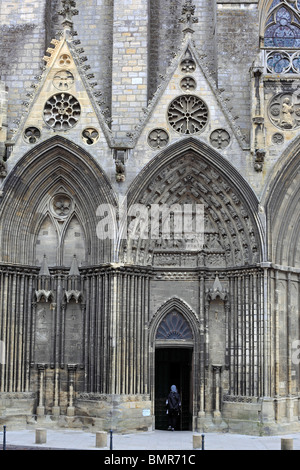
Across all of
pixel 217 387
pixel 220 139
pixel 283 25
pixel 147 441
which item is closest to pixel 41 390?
pixel 147 441

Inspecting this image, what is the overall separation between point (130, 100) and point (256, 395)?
9372 mm

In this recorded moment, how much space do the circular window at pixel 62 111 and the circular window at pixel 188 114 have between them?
2.74 metres

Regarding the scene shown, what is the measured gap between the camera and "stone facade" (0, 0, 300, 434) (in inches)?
831

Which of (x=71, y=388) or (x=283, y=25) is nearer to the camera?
(x=71, y=388)

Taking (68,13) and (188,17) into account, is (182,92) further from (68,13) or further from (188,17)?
(68,13)

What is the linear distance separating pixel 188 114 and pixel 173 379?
25.8ft

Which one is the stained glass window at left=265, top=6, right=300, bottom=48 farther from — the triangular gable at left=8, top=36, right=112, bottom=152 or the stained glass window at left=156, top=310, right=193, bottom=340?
the stained glass window at left=156, top=310, right=193, bottom=340

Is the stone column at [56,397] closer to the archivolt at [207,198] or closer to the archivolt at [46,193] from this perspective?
the archivolt at [46,193]

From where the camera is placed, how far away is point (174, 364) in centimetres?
2289

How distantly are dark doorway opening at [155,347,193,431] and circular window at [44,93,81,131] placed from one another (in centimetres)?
717

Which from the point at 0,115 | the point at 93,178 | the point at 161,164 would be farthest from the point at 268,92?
the point at 0,115

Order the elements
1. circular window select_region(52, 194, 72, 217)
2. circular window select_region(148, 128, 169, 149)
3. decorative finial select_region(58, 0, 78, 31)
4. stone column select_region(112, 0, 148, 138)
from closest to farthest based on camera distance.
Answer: circular window select_region(148, 128, 169, 149), decorative finial select_region(58, 0, 78, 31), circular window select_region(52, 194, 72, 217), stone column select_region(112, 0, 148, 138)

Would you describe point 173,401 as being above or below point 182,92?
below

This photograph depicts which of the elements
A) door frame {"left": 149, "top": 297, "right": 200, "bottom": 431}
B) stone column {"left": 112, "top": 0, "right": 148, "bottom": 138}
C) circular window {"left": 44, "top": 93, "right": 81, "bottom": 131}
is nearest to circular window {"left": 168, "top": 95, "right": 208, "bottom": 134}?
stone column {"left": 112, "top": 0, "right": 148, "bottom": 138}
